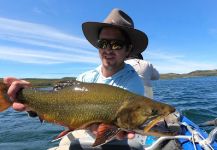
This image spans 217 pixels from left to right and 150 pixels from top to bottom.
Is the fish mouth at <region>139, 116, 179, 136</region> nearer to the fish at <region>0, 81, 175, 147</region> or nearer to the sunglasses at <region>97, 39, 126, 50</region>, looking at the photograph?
the fish at <region>0, 81, 175, 147</region>

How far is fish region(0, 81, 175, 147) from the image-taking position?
4031mm

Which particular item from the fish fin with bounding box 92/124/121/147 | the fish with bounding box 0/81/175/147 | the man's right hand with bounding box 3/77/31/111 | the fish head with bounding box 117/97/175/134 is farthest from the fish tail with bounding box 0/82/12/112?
the fish head with bounding box 117/97/175/134

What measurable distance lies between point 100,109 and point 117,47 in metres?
1.45

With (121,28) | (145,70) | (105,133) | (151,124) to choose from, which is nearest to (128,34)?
(121,28)

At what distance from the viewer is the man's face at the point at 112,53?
17.4ft

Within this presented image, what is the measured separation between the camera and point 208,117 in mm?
16609

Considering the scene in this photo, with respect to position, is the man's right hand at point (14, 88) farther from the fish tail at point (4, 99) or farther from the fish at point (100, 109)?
the fish at point (100, 109)

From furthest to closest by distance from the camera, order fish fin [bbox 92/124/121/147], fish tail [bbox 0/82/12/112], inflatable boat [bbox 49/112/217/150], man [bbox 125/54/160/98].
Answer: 1. man [bbox 125/54/160/98]
2. inflatable boat [bbox 49/112/217/150]
3. fish tail [bbox 0/82/12/112]
4. fish fin [bbox 92/124/121/147]

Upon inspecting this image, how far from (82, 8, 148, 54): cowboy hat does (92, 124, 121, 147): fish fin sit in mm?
1836

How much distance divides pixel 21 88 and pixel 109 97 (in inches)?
44.3

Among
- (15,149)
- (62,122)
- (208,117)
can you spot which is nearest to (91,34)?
(62,122)

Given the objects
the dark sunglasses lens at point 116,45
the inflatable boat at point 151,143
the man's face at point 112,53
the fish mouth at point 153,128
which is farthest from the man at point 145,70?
the fish mouth at point 153,128

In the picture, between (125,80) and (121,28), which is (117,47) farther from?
(125,80)

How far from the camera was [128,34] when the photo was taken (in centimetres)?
561
